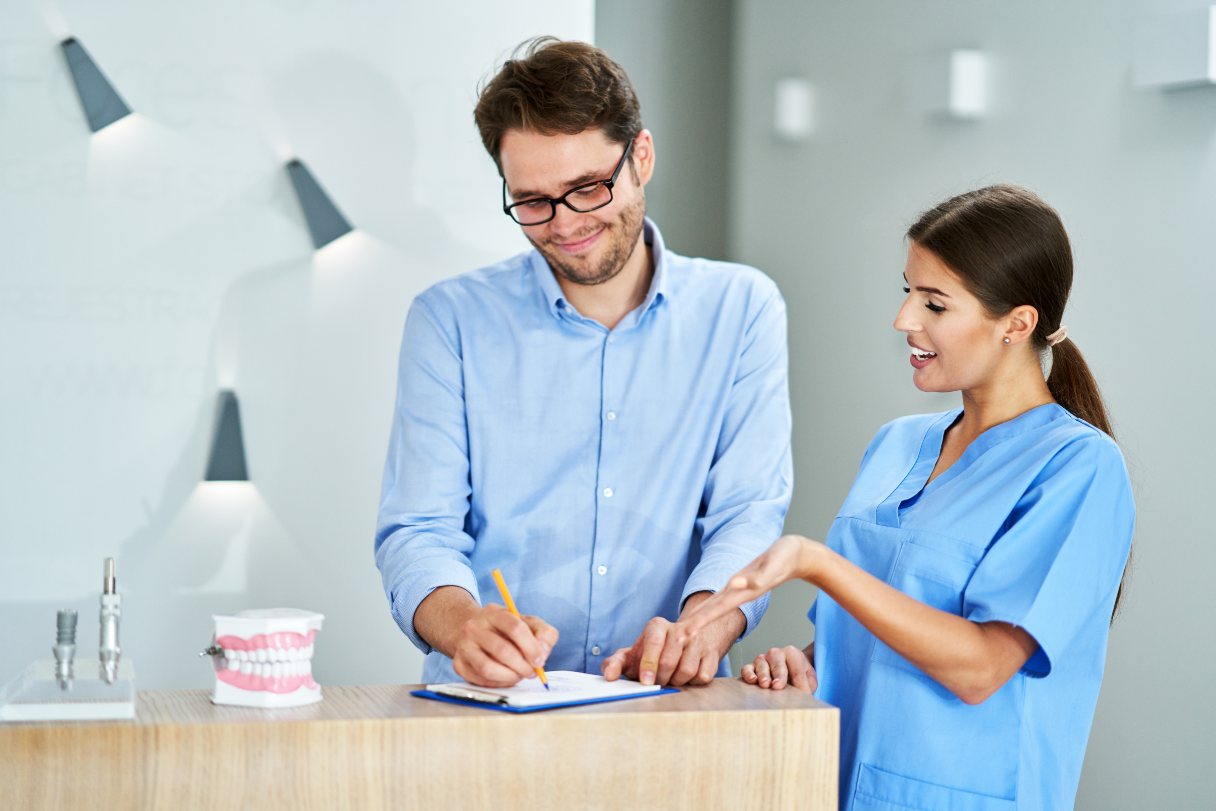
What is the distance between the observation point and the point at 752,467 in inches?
79.4

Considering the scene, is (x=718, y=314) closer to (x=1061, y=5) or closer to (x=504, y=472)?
(x=504, y=472)

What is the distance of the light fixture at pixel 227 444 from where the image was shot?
2945 mm

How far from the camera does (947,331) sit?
1.69 meters

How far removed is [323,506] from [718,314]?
4.34 feet

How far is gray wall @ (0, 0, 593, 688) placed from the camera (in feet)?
9.31

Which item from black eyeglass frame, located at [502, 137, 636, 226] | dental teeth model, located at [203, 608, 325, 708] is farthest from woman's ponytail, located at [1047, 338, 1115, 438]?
dental teeth model, located at [203, 608, 325, 708]

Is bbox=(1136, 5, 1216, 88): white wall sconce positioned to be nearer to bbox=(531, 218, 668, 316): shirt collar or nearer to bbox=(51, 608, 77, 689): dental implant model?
bbox=(531, 218, 668, 316): shirt collar

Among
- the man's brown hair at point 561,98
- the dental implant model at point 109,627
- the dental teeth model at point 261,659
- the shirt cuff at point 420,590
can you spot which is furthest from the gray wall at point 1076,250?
the dental implant model at point 109,627

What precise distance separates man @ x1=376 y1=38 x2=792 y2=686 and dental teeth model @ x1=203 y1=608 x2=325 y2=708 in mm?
492

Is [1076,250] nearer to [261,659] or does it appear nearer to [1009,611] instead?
[1009,611]

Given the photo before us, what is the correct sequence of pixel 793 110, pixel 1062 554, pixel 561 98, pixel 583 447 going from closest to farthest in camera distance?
1. pixel 1062 554
2. pixel 561 98
3. pixel 583 447
4. pixel 793 110

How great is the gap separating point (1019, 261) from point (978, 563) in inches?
16.1

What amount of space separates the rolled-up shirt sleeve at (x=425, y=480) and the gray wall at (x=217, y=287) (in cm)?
98

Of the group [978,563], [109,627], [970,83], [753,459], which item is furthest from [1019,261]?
[970,83]
